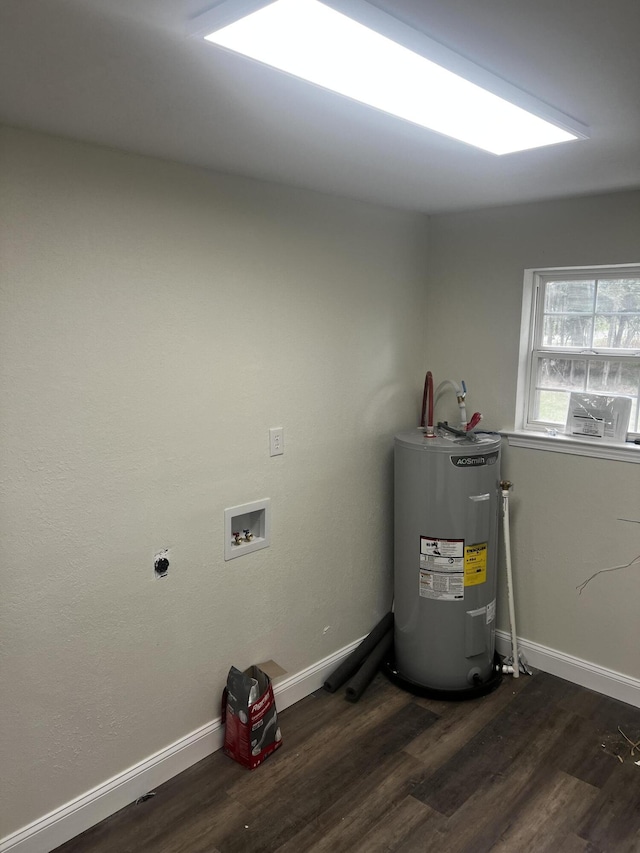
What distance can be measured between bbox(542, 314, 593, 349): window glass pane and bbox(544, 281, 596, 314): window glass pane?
0.03 m

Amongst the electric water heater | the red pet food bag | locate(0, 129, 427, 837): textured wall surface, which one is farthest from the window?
the red pet food bag

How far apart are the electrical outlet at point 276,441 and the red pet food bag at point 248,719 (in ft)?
3.02

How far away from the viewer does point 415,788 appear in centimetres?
252

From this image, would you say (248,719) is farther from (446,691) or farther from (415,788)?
(446,691)

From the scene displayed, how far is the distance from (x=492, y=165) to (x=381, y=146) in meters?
0.49

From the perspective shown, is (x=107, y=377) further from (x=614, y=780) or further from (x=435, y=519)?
(x=614, y=780)

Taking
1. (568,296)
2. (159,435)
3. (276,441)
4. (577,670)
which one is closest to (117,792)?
(159,435)

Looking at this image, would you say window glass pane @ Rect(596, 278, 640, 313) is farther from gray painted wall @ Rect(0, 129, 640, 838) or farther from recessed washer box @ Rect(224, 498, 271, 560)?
recessed washer box @ Rect(224, 498, 271, 560)

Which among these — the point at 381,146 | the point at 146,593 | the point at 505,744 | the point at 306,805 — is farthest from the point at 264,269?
the point at 505,744

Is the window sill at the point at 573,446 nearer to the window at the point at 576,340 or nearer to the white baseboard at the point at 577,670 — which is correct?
the window at the point at 576,340

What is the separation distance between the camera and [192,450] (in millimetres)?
2510

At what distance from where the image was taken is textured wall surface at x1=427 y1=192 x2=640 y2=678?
2980 mm

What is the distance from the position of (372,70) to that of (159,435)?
1.44m

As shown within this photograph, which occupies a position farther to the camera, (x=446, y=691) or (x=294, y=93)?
(x=446, y=691)
